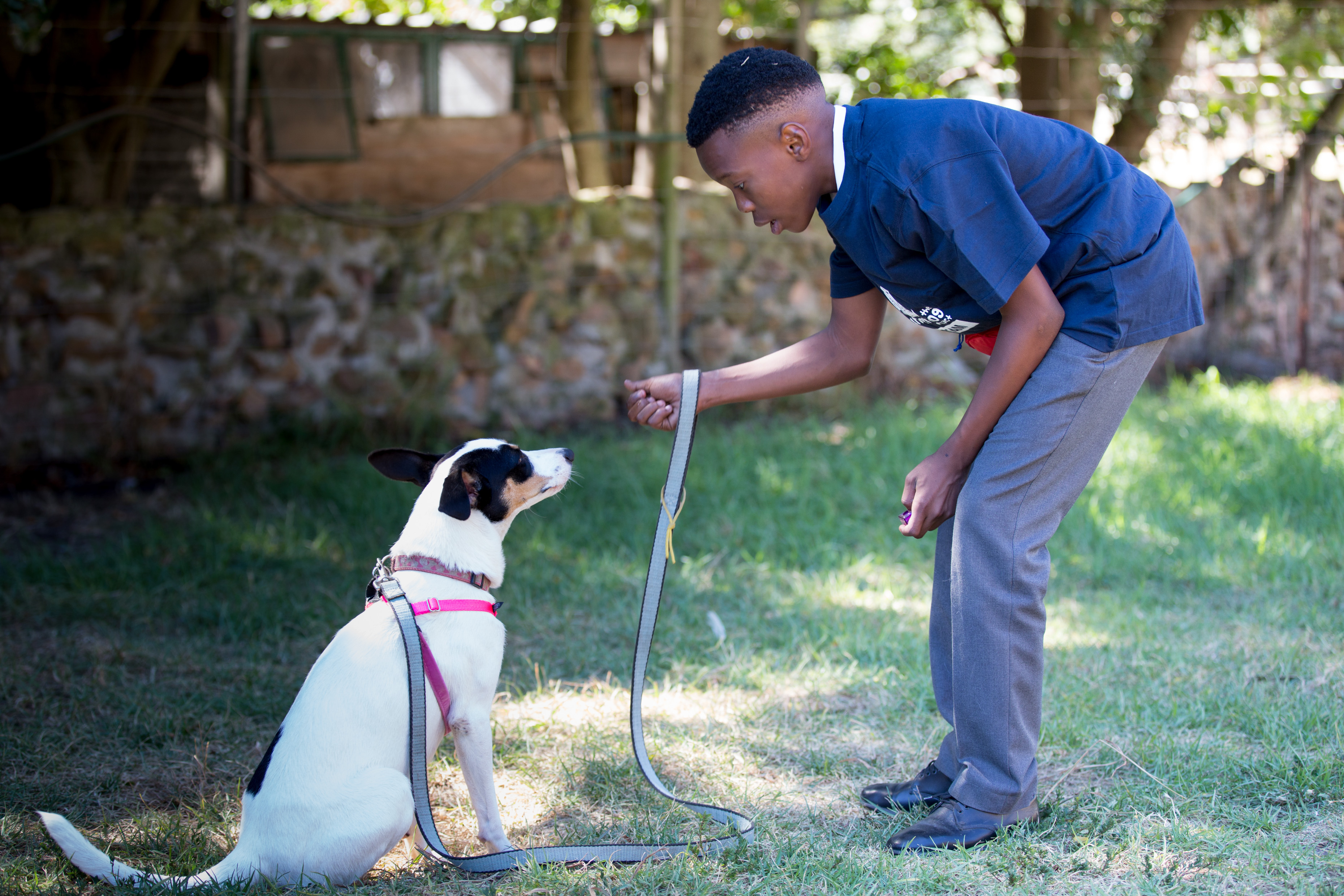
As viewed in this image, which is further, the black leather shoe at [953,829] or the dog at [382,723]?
the black leather shoe at [953,829]

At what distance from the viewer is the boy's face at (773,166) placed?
219 centimetres

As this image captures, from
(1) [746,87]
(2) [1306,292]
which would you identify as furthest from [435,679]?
(2) [1306,292]

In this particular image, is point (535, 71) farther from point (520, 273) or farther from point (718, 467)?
point (718, 467)

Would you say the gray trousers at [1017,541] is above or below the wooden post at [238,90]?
below

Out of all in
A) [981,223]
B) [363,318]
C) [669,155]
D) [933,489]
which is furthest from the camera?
[669,155]

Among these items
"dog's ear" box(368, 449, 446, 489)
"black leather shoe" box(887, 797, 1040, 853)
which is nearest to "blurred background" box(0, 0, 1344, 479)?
"dog's ear" box(368, 449, 446, 489)

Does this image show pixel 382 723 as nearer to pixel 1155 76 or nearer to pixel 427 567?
pixel 427 567

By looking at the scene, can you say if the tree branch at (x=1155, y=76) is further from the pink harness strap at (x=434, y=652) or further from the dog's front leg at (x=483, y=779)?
the dog's front leg at (x=483, y=779)

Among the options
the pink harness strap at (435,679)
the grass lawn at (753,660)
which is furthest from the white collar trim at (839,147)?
the grass lawn at (753,660)

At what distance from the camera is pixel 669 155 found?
6.88m

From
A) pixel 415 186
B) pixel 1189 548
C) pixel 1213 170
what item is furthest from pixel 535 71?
pixel 1189 548

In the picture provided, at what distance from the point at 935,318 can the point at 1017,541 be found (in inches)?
20.4

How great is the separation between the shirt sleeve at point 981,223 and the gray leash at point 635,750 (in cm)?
76

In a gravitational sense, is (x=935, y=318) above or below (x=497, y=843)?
above
